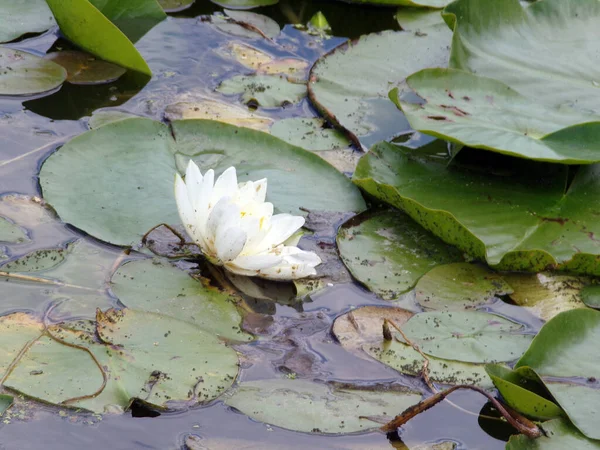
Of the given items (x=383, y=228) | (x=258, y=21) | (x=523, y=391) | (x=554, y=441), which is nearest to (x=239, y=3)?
(x=258, y=21)

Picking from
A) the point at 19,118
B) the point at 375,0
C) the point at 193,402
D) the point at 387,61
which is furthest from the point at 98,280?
the point at 375,0

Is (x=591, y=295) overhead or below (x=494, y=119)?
below

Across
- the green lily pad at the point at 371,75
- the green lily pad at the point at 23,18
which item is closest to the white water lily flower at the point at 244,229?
the green lily pad at the point at 371,75

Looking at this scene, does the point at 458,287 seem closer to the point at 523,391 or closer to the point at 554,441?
the point at 523,391

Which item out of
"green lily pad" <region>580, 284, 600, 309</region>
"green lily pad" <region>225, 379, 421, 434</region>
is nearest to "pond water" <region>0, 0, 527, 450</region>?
"green lily pad" <region>225, 379, 421, 434</region>

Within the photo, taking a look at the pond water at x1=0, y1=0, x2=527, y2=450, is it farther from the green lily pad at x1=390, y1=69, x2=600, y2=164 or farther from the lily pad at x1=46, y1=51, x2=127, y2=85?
the green lily pad at x1=390, y1=69, x2=600, y2=164

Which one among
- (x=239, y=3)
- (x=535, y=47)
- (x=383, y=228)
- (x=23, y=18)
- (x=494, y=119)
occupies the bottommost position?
(x=383, y=228)

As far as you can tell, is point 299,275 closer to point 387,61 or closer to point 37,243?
point 37,243

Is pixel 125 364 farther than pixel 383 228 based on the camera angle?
No
